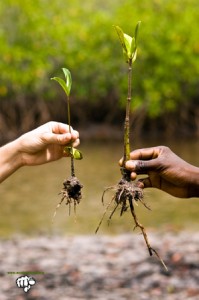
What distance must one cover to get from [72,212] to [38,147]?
8.54 meters

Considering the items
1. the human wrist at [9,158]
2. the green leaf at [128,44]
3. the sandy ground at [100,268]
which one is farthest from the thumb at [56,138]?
the sandy ground at [100,268]

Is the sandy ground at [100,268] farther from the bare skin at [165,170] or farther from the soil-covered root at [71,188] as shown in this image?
the bare skin at [165,170]

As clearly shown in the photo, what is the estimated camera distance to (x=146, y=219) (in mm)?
11484

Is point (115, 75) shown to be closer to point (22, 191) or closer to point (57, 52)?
point (57, 52)

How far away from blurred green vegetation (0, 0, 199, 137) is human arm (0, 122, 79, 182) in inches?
896

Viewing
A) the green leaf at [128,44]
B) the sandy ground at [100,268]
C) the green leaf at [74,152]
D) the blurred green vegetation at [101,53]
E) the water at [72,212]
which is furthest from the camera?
the blurred green vegetation at [101,53]

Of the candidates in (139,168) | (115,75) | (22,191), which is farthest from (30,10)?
(139,168)

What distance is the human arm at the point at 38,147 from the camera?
132 inches

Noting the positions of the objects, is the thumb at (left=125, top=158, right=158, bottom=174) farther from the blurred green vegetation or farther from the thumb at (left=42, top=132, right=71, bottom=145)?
the blurred green vegetation

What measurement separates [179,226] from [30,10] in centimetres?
1822

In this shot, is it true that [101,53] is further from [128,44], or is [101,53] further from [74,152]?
[128,44]

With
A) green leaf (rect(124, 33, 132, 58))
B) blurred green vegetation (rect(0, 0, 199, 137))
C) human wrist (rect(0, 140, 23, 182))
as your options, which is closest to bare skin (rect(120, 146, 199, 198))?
green leaf (rect(124, 33, 132, 58))

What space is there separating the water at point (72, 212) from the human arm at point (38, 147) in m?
3.21

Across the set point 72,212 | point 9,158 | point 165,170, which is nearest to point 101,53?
point 72,212
